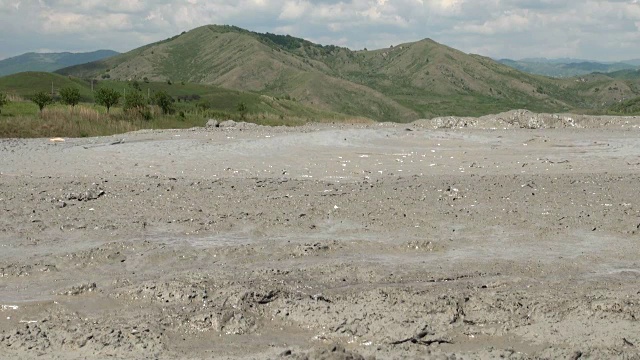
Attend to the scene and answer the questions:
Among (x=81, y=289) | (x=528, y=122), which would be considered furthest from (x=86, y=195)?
(x=528, y=122)

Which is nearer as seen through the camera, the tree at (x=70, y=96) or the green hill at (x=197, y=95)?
the tree at (x=70, y=96)

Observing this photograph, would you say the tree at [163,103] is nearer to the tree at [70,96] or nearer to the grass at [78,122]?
the grass at [78,122]

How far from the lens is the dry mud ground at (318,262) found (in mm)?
6367

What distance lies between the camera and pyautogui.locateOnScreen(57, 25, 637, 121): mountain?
139 metres

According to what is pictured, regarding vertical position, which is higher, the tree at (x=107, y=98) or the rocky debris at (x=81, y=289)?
the tree at (x=107, y=98)

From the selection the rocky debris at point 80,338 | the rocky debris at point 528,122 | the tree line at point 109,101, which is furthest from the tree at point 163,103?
the rocky debris at point 80,338

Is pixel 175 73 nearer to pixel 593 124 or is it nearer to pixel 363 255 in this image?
pixel 593 124

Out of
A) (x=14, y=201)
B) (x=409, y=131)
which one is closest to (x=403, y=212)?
(x=14, y=201)

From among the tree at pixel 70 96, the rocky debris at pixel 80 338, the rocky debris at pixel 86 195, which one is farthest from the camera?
the tree at pixel 70 96

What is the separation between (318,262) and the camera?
28.3 feet

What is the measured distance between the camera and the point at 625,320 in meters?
6.66

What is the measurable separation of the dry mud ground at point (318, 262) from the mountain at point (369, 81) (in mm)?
114361

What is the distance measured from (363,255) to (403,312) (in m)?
2.29

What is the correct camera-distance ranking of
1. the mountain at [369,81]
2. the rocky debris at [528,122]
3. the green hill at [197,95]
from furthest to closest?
the mountain at [369,81]
the green hill at [197,95]
the rocky debris at [528,122]
